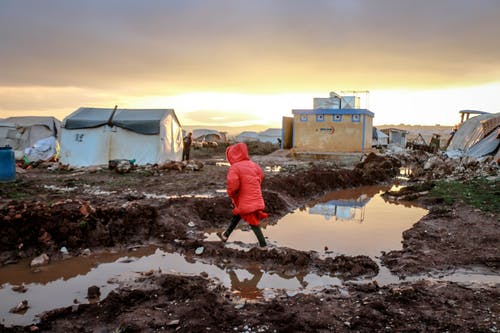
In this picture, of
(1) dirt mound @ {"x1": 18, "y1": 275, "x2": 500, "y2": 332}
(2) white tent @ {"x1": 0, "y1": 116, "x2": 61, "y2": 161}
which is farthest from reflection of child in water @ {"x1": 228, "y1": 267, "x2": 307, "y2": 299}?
(2) white tent @ {"x1": 0, "y1": 116, "x2": 61, "y2": 161}

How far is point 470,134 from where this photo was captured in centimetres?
2552

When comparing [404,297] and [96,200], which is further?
[96,200]

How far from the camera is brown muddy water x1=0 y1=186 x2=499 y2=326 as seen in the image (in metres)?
4.97

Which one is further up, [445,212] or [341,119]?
[341,119]

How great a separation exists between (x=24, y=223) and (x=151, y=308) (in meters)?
3.53

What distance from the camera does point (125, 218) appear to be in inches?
291

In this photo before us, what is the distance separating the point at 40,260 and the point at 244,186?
318 cm

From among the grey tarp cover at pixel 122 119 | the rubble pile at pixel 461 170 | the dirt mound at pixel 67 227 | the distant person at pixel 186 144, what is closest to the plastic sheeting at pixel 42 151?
the grey tarp cover at pixel 122 119

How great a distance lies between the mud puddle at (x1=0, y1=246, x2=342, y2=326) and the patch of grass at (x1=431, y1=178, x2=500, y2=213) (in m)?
6.29

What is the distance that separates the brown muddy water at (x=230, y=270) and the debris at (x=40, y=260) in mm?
110

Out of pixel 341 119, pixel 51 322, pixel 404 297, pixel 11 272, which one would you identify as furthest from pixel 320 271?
pixel 341 119

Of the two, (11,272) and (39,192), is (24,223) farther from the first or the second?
(39,192)

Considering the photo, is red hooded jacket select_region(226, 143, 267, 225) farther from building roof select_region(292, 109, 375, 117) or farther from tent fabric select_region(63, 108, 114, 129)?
building roof select_region(292, 109, 375, 117)

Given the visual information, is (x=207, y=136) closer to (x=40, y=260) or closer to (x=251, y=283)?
(x=40, y=260)
